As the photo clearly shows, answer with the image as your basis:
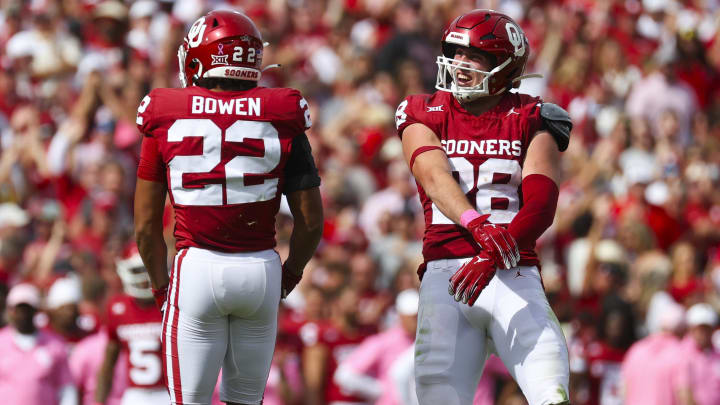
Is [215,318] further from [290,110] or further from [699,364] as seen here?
[699,364]

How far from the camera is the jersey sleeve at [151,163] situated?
5.98 m

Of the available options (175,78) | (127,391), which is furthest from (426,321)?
(175,78)

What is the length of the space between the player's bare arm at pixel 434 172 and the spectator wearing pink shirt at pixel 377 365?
4.64m

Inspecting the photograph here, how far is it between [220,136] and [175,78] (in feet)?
26.8

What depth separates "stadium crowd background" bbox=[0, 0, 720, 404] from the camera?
A: 11.4 m

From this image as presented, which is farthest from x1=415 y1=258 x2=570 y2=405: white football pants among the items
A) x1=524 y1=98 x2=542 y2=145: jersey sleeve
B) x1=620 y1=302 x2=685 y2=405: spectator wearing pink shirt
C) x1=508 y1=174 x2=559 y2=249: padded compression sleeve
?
x1=620 y1=302 x2=685 y2=405: spectator wearing pink shirt

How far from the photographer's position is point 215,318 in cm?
596

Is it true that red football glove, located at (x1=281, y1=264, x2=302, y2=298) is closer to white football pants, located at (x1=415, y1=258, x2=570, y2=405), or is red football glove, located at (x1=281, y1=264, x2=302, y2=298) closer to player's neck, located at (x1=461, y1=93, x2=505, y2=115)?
white football pants, located at (x1=415, y1=258, x2=570, y2=405)

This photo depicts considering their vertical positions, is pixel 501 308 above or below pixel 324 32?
below

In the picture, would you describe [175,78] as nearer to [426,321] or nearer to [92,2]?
[92,2]

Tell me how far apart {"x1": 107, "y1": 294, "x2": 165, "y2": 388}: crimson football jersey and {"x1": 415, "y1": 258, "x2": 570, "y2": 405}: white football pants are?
3.59m

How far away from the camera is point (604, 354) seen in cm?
1138

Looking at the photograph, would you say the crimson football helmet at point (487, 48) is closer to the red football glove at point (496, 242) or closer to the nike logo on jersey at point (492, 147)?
the nike logo on jersey at point (492, 147)

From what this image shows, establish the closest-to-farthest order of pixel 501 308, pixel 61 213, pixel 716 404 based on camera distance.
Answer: pixel 501 308 < pixel 716 404 < pixel 61 213
